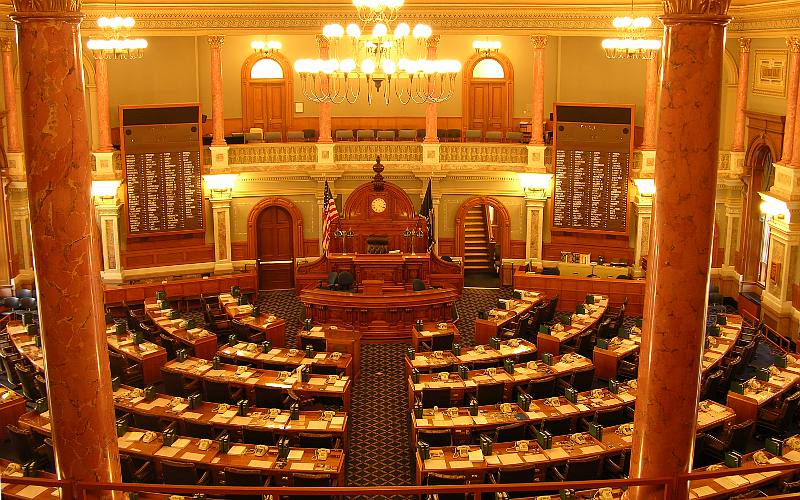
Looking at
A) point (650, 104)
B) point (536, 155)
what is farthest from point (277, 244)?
point (650, 104)

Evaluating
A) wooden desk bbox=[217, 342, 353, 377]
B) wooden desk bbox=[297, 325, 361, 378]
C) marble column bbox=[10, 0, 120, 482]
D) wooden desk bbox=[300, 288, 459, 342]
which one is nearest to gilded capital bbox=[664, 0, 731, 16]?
marble column bbox=[10, 0, 120, 482]

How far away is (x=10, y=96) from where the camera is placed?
1914 centimetres

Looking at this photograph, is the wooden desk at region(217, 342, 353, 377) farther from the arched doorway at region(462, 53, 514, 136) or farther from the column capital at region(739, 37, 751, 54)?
the column capital at region(739, 37, 751, 54)

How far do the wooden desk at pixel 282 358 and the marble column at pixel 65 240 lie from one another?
7.64 m

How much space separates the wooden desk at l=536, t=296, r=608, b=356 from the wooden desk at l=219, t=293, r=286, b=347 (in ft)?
15.3

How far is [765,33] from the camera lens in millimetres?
18469

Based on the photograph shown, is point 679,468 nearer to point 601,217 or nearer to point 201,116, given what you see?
point 601,217

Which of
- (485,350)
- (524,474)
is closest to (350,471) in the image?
(524,474)

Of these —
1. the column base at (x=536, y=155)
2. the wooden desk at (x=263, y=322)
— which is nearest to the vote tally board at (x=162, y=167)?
the wooden desk at (x=263, y=322)

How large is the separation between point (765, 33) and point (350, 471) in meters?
13.4

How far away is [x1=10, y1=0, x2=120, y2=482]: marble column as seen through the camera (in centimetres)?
546

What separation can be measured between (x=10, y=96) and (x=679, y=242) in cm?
1760

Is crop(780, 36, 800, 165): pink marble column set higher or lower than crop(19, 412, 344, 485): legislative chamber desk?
higher

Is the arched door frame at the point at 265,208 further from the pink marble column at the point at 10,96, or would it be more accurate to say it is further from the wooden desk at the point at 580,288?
the wooden desk at the point at 580,288
